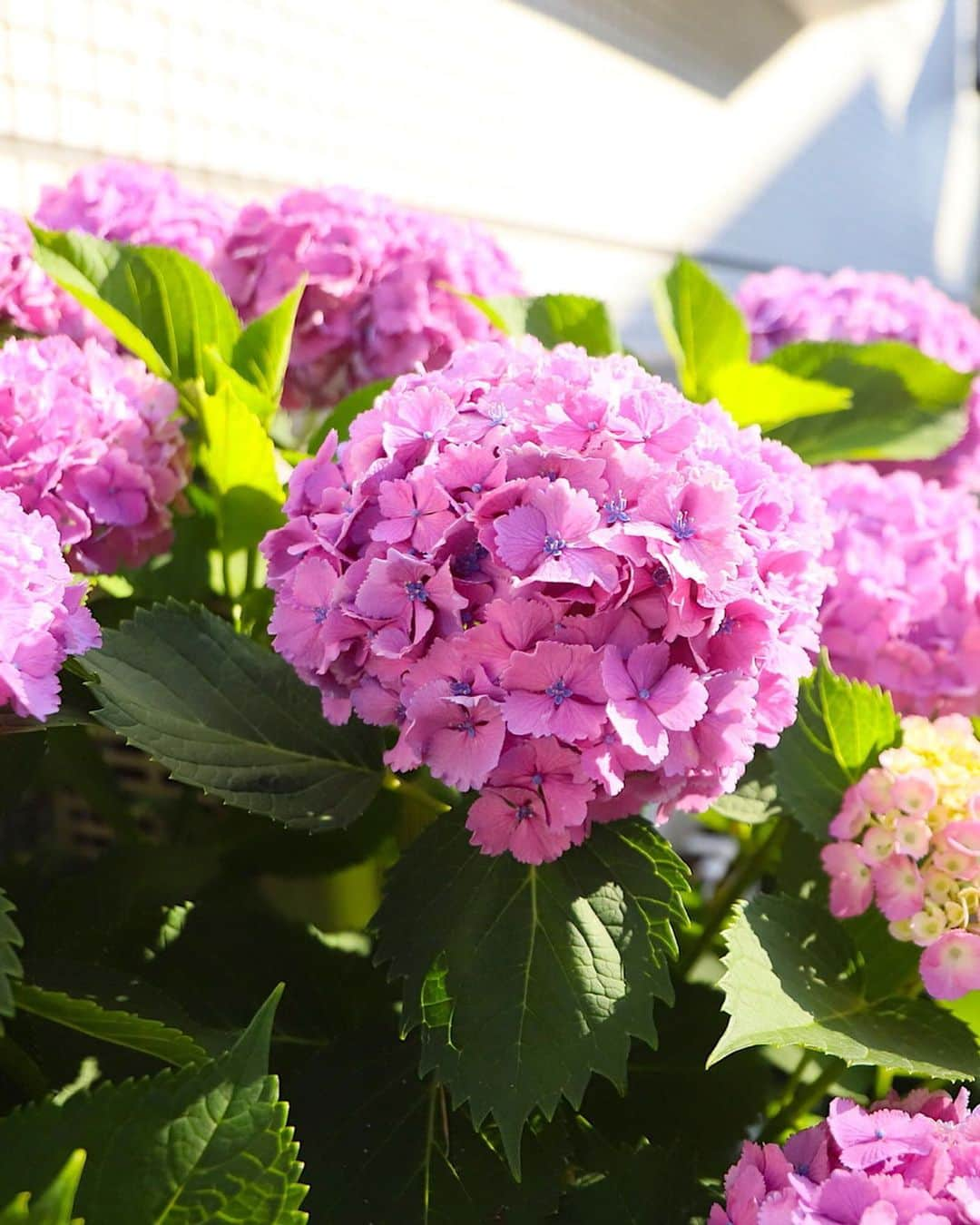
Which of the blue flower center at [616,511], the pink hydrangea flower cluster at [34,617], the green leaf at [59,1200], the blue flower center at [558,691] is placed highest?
the blue flower center at [616,511]

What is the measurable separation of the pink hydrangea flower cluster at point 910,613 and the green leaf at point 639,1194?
37cm

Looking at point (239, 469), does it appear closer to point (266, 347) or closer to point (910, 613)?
point (266, 347)

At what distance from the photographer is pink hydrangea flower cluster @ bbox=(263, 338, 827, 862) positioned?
52 centimetres

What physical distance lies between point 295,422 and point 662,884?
794 millimetres

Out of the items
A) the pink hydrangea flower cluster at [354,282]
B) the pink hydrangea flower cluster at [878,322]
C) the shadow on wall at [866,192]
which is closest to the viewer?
the pink hydrangea flower cluster at [354,282]

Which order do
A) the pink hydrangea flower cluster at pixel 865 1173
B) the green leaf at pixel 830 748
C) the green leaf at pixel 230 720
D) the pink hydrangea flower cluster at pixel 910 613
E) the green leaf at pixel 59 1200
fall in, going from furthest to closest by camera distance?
the pink hydrangea flower cluster at pixel 910 613
the green leaf at pixel 830 748
the green leaf at pixel 230 720
the pink hydrangea flower cluster at pixel 865 1173
the green leaf at pixel 59 1200

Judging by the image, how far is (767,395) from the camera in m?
0.86

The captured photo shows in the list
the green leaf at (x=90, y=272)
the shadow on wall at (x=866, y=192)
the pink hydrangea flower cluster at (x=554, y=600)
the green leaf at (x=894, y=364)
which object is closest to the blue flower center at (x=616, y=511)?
the pink hydrangea flower cluster at (x=554, y=600)

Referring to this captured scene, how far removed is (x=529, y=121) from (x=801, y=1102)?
1.41 meters

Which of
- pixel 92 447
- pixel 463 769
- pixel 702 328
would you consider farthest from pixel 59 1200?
pixel 702 328

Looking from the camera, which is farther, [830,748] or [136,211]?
[136,211]

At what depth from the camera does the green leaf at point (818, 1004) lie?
1.77ft

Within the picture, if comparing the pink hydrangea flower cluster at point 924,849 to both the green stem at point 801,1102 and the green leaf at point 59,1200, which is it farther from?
the green leaf at point 59,1200

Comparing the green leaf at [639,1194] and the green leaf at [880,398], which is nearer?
the green leaf at [639,1194]
